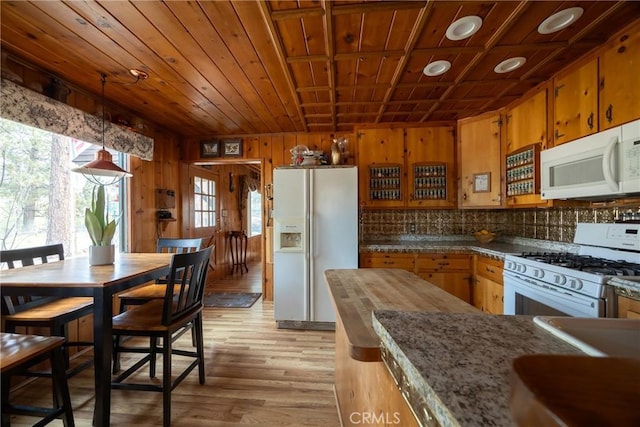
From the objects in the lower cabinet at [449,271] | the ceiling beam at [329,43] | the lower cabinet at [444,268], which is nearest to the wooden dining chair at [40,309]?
the ceiling beam at [329,43]

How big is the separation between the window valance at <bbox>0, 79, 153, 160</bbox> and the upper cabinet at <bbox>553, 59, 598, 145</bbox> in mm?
3913

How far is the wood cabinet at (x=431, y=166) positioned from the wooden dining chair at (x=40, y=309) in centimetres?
315

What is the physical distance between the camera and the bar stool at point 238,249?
5496mm

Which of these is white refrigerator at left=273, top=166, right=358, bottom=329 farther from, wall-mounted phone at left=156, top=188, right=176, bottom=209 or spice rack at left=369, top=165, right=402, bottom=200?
wall-mounted phone at left=156, top=188, right=176, bottom=209

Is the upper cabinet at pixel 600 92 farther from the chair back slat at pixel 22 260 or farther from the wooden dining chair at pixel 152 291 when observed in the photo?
the chair back slat at pixel 22 260

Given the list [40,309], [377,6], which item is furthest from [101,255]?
[377,6]

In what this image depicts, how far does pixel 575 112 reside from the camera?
→ 1.96 m

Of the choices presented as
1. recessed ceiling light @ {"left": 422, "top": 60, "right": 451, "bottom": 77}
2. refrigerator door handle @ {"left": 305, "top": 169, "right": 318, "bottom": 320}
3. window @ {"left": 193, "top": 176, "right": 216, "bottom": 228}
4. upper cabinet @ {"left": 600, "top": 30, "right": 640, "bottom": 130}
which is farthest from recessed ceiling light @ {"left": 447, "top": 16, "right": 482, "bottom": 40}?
window @ {"left": 193, "top": 176, "right": 216, "bottom": 228}

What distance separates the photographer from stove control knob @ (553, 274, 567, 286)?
1.63 meters

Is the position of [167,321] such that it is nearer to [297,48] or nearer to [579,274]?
Result: [297,48]

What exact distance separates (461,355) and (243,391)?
1.91 metres

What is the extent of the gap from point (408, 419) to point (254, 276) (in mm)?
4827

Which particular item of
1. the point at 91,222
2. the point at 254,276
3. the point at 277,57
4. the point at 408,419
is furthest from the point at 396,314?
the point at 254,276

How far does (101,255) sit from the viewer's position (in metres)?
1.94
